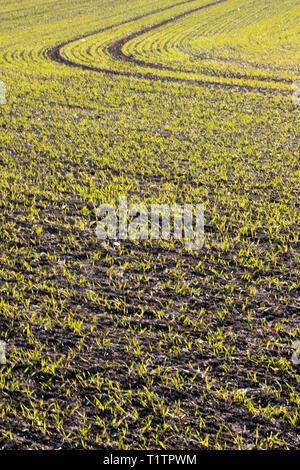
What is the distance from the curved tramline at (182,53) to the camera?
68.6 ft

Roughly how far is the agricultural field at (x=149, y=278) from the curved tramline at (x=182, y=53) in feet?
13.0

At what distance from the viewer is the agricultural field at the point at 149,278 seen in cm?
434

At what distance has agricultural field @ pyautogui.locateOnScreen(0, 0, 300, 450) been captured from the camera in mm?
4340

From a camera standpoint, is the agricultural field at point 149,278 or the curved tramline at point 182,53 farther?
the curved tramline at point 182,53

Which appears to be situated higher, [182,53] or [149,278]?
[182,53]

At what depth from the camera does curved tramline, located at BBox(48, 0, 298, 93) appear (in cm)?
2091

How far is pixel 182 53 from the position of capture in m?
27.2

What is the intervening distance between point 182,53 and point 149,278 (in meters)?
24.3

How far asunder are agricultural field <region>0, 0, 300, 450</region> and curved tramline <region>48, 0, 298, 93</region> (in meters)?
3.95

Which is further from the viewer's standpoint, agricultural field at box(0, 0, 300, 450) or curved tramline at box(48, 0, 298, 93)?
curved tramline at box(48, 0, 298, 93)

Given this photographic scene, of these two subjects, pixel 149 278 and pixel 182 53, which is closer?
pixel 149 278

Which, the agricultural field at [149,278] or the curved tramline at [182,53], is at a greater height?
the curved tramline at [182,53]

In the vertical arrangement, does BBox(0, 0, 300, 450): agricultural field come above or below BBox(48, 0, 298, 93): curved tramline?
below
